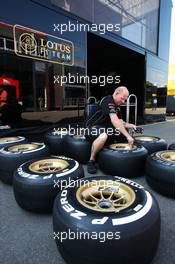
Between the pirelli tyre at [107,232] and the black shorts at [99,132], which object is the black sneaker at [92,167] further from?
the pirelli tyre at [107,232]

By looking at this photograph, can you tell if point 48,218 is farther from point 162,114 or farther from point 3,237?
point 162,114

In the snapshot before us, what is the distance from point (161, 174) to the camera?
5.88ft

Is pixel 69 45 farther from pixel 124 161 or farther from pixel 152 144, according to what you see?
pixel 124 161

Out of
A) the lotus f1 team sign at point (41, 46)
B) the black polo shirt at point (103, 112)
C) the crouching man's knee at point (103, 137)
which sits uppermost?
the lotus f1 team sign at point (41, 46)

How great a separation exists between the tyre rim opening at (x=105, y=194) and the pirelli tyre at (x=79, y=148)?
1.23 meters

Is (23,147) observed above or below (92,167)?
above

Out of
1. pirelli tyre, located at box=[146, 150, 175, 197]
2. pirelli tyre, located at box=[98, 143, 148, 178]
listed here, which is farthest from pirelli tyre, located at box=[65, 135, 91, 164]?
pirelli tyre, located at box=[146, 150, 175, 197]

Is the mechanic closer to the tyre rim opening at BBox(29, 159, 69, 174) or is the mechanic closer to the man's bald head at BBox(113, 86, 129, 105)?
the man's bald head at BBox(113, 86, 129, 105)

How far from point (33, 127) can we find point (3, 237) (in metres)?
2.61

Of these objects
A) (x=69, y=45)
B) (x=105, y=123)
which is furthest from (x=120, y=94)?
(x=69, y=45)

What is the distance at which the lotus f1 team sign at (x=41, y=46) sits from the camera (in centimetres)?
336

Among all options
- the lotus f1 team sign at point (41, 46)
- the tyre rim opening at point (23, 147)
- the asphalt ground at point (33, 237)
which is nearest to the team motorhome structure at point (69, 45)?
the lotus f1 team sign at point (41, 46)

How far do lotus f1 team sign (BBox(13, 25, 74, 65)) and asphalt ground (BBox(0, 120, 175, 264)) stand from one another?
2.63 meters

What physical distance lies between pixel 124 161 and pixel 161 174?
0.45 meters
